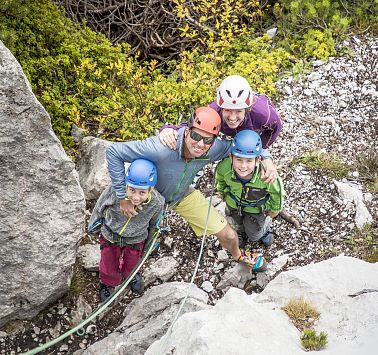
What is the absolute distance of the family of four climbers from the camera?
182 inches

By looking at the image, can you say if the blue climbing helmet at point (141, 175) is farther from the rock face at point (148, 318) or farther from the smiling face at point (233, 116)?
the rock face at point (148, 318)

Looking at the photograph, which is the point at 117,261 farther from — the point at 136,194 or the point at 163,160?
the point at 163,160

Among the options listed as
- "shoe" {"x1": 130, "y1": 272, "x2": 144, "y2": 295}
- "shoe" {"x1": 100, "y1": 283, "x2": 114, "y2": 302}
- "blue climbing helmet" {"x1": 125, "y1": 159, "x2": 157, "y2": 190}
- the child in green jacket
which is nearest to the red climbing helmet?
the child in green jacket

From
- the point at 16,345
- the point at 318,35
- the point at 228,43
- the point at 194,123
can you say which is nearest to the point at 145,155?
the point at 194,123

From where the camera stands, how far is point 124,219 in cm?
496

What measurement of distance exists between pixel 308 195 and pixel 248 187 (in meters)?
1.76

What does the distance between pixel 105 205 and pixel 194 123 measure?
1.22 meters

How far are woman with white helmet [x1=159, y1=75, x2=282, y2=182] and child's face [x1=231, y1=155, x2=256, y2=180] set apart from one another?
145 millimetres

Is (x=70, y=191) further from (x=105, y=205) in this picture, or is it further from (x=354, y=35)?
(x=354, y=35)

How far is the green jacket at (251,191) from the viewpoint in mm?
5098

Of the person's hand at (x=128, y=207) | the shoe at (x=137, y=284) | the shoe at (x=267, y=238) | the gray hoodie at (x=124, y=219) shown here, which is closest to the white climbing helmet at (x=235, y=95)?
the gray hoodie at (x=124, y=219)

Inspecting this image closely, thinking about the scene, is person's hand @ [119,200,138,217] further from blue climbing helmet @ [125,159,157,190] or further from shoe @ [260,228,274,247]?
shoe @ [260,228,274,247]

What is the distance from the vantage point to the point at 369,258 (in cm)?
566

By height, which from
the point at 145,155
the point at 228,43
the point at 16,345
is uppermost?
the point at 145,155
